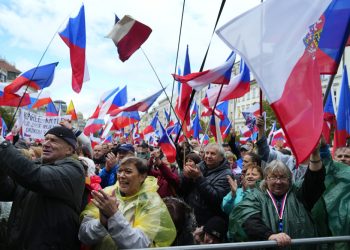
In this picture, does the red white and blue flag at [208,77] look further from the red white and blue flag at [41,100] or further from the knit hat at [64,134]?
the red white and blue flag at [41,100]

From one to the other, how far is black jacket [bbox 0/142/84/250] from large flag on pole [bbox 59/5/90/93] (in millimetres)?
4289

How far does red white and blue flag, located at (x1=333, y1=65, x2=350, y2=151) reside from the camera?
6070 millimetres

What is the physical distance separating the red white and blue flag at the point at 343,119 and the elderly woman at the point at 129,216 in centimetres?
394

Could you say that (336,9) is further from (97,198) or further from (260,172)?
(97,198)

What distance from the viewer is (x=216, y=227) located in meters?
3.86

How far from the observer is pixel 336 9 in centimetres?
344

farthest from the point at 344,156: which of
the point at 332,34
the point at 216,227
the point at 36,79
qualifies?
the point at 36,79

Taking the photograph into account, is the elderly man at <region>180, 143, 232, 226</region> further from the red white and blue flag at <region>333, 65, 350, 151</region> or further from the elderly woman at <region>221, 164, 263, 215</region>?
the red white and blue flag at <region>333, 65, 350, 151</region>

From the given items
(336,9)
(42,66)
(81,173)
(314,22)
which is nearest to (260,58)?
(314,22)

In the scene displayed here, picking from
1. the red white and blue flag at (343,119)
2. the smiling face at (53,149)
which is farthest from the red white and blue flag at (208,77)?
the smiling face at (53,149)

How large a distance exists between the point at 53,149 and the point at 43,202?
453 mm

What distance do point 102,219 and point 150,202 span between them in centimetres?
41

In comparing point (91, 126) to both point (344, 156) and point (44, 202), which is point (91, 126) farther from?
point (44, 202)

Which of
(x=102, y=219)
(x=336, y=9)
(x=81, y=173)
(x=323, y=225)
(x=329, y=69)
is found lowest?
(x=323, y=225)
